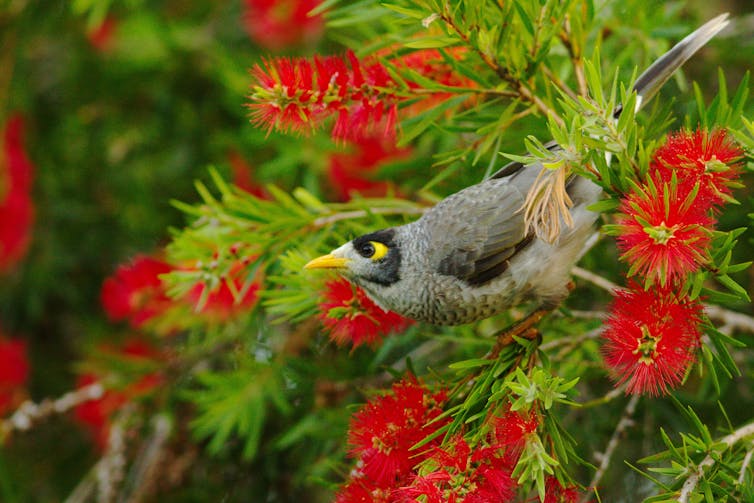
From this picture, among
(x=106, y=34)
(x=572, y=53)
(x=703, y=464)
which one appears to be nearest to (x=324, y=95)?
(x=572, y=53)

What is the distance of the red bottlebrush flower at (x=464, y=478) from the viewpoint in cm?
130

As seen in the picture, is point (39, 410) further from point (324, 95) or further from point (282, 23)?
point (282, 23)

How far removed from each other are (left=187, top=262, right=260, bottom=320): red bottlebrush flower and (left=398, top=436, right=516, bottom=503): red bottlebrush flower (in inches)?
28.0

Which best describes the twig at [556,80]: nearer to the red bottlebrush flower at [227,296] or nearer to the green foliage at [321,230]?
the green foliage at [321,230]

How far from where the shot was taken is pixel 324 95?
1.62 metres

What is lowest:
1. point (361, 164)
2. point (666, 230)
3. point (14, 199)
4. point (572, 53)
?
point (361, 164)

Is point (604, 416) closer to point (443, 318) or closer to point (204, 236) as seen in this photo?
point (443, 318)

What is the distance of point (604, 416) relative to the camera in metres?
2.35

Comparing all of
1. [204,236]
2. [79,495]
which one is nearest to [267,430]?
[79,495]

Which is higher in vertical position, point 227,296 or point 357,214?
point 357,214

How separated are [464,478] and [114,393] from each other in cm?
183

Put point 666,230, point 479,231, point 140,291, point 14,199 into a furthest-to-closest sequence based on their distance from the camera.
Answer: point 14,199, point 140,291, point 479,231, point 666,230

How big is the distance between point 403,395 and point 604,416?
1029 millimetres

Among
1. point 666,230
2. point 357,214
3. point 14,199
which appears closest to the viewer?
point 666,230
